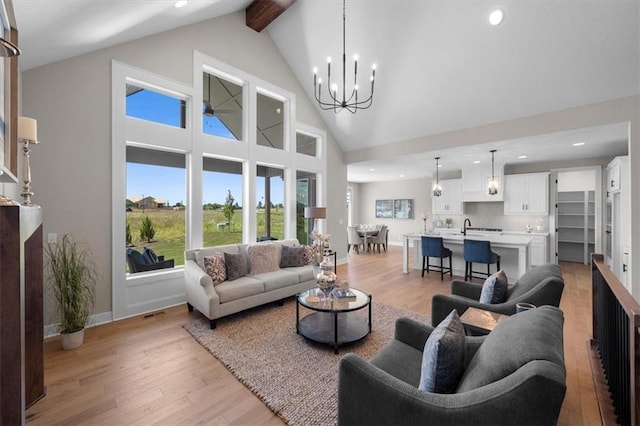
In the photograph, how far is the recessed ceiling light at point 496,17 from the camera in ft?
11.5

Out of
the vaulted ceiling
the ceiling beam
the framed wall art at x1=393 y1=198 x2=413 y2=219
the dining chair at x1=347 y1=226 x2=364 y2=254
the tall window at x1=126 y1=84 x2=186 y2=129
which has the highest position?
the ceiling beam

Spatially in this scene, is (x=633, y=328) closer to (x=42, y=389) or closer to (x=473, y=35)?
(x=42, y=389)

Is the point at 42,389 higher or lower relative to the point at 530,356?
lower

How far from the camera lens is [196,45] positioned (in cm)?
432

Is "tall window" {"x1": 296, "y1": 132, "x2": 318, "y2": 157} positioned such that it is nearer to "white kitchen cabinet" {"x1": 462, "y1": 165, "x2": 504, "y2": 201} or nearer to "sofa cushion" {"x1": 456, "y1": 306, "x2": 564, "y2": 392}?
"white kitchen cabinet" {"x1": 462, "y1": 165, "x2": 504, "y2": 201}

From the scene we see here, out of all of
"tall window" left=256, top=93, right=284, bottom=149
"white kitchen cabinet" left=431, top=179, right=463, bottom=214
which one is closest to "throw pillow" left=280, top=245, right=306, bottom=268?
"tall window" left=256, top=93, right=284, bottom=149

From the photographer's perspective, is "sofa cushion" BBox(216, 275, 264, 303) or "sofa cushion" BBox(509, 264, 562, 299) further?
"sofa cushion" BBox(216, 275, 264, 303)

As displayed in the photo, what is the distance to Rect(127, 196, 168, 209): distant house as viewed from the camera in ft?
12.7

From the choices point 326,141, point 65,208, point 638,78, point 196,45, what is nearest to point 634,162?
point 638,78

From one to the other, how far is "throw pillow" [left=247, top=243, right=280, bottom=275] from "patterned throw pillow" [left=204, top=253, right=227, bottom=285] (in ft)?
1.51

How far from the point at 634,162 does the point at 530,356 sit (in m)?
4.53

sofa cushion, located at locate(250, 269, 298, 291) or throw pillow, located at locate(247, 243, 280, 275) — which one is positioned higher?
throw pillow, located at locate(247, 243, 280, 275)

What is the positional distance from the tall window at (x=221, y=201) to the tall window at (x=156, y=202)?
36cm

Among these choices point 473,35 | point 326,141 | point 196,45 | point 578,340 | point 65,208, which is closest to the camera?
point 578,340
